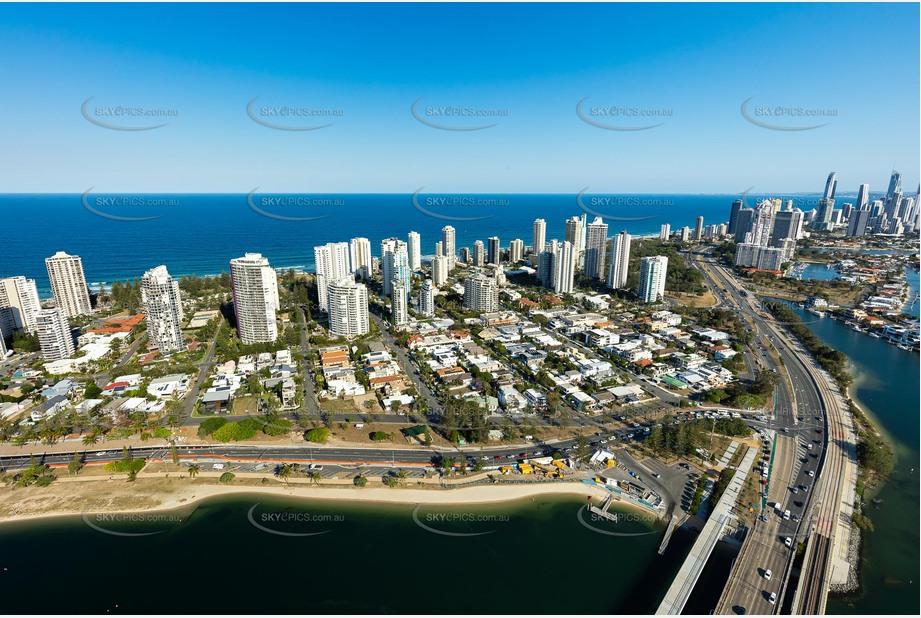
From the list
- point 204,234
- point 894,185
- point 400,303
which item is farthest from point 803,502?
point 894,185

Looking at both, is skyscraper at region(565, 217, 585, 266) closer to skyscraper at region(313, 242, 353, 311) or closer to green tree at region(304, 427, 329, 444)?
skyscraper at region(313, 242, 353, 311)

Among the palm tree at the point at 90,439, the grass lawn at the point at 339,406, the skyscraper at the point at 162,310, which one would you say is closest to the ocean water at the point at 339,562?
the palm tree at the point at 90,439

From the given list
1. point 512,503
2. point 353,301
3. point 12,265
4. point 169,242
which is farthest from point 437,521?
point 169,242

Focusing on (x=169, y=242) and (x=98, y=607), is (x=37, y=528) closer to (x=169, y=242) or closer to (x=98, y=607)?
(x=98, y=607)

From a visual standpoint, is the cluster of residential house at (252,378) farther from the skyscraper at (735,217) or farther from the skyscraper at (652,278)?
the skyscraper at (735,217)

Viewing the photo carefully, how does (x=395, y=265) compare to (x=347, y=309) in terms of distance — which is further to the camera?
(x=395, y=265)

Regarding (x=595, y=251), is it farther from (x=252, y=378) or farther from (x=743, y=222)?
(x=743, y=222)

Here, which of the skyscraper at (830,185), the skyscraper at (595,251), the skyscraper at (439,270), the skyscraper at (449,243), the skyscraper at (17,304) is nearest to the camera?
the skyscraper at (17,304)
